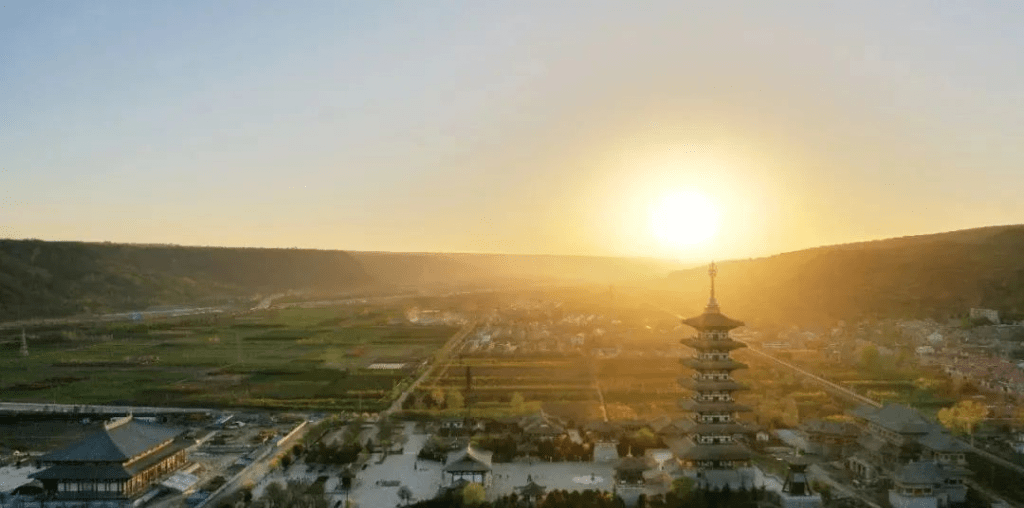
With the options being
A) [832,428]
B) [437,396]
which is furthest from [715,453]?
[437,396]

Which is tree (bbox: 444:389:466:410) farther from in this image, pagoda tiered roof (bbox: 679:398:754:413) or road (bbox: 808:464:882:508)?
road (bbox: 808:464:882:508)

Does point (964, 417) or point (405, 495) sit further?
point (964, 417)

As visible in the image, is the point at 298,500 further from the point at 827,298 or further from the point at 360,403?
the point at 827,298

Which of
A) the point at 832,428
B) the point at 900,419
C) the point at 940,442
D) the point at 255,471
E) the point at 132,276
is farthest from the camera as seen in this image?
the point at 132,276

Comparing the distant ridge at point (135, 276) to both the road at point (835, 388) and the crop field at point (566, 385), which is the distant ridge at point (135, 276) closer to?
the crop field at point (566, 385)

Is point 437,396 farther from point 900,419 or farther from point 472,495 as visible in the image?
point 900,419
